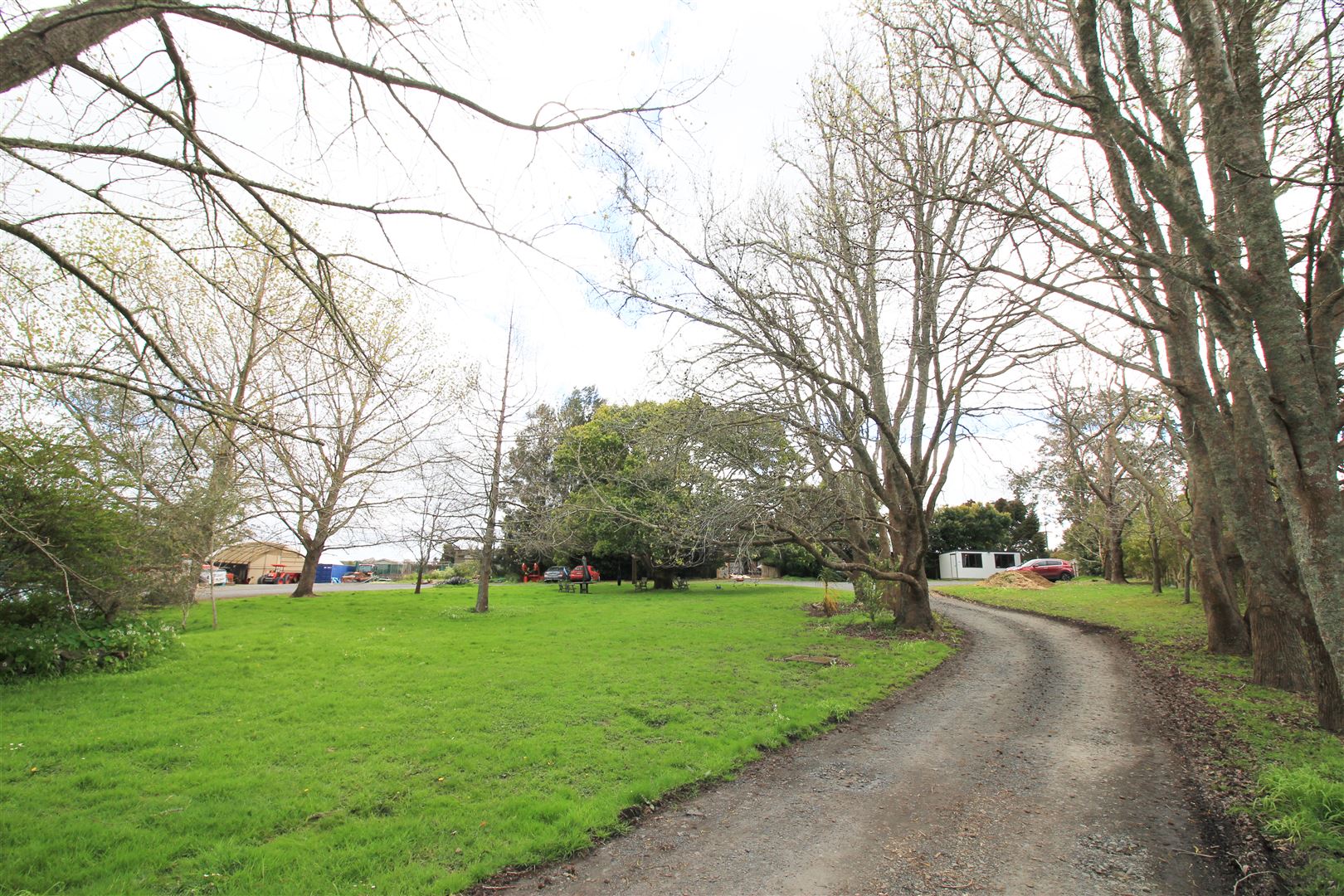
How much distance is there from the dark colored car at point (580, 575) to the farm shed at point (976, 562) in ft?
73.3

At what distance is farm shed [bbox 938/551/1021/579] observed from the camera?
123 ft

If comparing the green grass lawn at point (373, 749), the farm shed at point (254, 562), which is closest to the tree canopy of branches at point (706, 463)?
the green grass lawn at point (373, 749)

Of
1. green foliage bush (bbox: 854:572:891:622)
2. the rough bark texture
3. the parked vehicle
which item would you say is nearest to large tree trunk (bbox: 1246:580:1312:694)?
green foliage bush (bbox: 854:572:891:622)

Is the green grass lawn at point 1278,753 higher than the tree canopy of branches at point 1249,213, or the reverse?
the tree canopy of branches at point 1249,213

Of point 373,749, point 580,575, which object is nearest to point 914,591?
point 373,749

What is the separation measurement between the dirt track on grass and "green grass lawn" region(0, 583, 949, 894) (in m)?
0.44

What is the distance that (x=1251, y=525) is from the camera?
7891 millimetres

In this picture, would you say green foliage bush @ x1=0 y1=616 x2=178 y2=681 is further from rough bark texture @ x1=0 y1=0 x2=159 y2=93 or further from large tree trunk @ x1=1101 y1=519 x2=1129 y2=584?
large tree trunk @ x1=1101 y1=519 x2=1129 y2=584

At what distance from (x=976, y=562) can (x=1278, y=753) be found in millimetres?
35477

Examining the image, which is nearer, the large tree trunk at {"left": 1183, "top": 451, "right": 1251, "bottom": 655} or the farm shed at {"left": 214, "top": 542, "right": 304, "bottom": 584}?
the large tree trunk at {"left": 1183, "top": 451, "right": 1251, "bottom": 655}

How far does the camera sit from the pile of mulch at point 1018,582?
2733 cm

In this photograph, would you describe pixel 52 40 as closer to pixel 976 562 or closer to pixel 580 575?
pixel 580 575

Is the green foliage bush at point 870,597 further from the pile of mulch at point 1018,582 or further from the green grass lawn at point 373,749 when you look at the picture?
the pile of mulch at point 1018,582

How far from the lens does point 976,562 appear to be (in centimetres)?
3766
